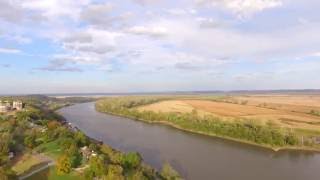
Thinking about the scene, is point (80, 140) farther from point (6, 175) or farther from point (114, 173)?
point (114, 173)

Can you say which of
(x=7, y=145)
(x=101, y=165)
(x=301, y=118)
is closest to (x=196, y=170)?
(x=101, y=165)

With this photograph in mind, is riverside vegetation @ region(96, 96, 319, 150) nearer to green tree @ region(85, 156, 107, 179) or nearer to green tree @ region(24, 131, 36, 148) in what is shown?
green tree @ region(24, 131, 36, 148)

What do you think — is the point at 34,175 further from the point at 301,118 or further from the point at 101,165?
the point at 301,118

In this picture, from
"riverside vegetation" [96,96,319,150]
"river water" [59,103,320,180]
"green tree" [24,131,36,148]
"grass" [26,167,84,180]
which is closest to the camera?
"grass" [26,167,84,180]

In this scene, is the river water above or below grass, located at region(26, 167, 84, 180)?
below

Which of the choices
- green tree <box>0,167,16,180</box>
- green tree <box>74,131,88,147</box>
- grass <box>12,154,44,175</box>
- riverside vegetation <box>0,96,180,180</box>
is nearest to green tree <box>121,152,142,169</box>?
riverside vegetation <box>0,96,180,180</box>

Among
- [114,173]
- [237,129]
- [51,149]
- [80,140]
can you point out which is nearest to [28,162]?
[51,149]

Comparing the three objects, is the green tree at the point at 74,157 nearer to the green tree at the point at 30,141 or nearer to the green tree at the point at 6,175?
the green tree at the point at 6,175
